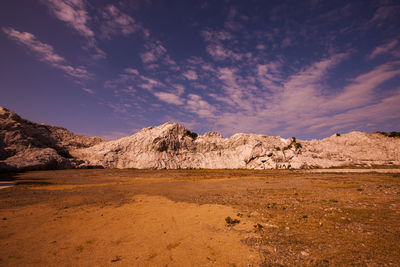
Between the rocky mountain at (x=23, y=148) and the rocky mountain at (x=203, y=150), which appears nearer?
the rocky mountain at (x=23, y=148)

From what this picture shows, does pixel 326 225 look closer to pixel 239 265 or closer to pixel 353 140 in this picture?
pixel 239 265

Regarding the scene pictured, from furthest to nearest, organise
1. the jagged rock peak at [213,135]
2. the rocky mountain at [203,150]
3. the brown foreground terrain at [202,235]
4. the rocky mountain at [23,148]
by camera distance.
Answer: the jagged rock peak at [213,135] → the rocky mountain at [203,150] → the rocky mountain at [23,148] → the brown foreground terrain at [202,235]

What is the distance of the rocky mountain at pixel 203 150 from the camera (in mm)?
54438

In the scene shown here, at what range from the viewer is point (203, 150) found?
66.1 meters

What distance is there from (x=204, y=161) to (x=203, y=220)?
53.2m

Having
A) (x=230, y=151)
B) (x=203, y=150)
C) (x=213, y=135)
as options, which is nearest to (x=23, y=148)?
(x=203, y=150)

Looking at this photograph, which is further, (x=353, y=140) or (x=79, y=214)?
(x=353, y=140)

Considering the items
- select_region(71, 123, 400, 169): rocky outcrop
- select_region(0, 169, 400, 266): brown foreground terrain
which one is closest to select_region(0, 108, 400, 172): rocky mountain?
select_region(71, 123, 400, 169): rocky outcrop

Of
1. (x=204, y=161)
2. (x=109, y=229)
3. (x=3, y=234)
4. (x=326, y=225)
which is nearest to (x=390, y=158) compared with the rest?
(x=204, y=161)

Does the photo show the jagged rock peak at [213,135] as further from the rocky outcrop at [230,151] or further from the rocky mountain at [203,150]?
the rocky outcrop at [230,151]

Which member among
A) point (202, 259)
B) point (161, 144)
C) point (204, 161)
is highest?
point (161, 144)

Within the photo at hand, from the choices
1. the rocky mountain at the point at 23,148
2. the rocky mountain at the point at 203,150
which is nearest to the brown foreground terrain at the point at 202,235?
the rocky mountain at the point at 23,148

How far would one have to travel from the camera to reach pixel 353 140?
69562 millimetres

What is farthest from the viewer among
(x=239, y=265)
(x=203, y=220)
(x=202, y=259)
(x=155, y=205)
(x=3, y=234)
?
(x=155, y=205)
